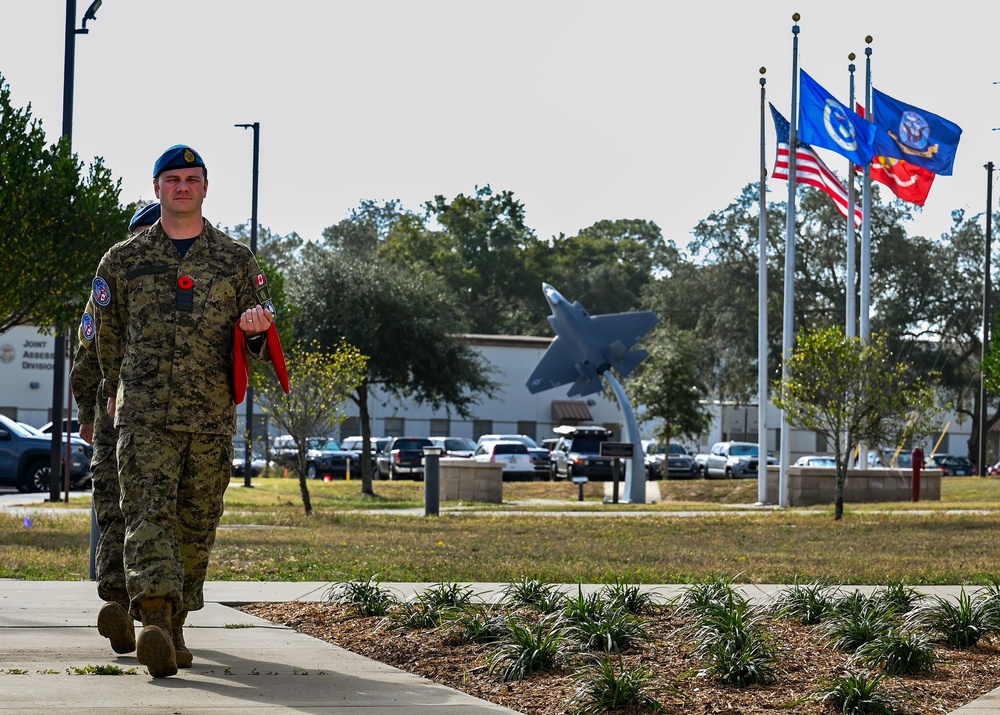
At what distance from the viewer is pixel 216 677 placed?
5.97m

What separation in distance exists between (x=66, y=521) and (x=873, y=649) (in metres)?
13.4

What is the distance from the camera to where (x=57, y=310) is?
18.6m

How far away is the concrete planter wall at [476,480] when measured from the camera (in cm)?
3036

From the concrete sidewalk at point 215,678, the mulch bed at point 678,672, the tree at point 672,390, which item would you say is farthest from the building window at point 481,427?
the mulch bed at point 678,672

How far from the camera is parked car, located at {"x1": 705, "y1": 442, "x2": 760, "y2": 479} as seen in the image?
52.2 m

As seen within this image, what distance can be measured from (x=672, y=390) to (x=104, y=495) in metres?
45.0

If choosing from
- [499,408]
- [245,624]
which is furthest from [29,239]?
[499,408]

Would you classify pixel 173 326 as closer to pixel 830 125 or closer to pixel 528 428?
pixel 830 125

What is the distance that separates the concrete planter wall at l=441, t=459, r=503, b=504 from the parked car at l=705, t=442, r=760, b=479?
76.1ft

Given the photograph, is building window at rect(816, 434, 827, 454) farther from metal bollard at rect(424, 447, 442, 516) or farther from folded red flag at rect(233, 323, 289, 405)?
folded red flag at rect(233, 323, 289, 405)

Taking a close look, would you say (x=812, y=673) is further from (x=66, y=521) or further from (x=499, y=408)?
(x=499, y=408)

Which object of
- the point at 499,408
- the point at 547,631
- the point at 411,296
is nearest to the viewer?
the point at 547,631

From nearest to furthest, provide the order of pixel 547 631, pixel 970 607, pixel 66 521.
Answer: pixel 547 631 < pixel 970 607 < pixel 66 521

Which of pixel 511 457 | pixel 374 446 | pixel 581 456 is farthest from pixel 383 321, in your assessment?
pixel 374 446
